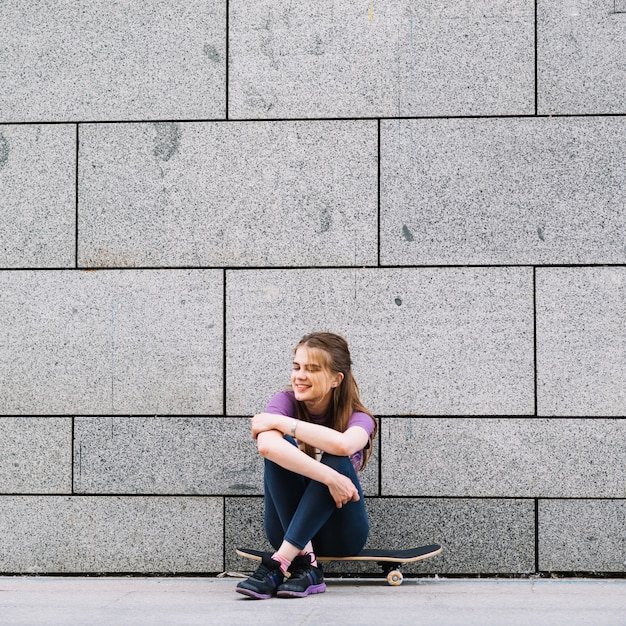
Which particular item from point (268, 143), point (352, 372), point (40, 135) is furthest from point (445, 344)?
point (40, 135)

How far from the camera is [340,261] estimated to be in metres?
5.43

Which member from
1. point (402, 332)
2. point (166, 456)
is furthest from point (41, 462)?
point (402, 332)

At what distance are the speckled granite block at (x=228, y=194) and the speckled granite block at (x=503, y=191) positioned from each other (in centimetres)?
22

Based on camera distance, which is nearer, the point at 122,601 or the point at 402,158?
the point at 122,601

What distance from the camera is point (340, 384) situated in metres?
4.91

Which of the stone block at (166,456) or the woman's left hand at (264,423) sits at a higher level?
the woman's left hand at (264,423)

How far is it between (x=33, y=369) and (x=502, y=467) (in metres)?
3.08

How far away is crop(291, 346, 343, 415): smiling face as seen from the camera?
4.80 metres

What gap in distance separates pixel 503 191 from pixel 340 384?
1.67 meters

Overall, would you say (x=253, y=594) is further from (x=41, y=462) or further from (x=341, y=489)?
(x=41, y=462)

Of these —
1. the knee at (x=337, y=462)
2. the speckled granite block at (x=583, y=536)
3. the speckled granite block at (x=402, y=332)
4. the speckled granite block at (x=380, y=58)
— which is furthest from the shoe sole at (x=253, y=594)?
the speckled granite block at (x=380, y=58)

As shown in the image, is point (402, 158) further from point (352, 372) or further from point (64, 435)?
point (64, 435)

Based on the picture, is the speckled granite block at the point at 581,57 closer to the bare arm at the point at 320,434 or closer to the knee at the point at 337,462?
the bare arm at the point at 320,434

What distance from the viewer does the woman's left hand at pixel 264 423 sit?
183 inches
